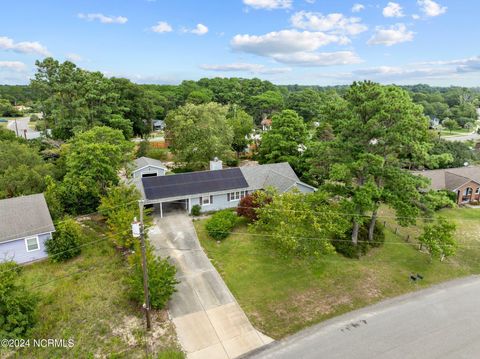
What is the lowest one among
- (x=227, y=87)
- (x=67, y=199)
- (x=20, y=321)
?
(x=20, y=321)

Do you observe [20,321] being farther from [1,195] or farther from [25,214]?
[1,195]

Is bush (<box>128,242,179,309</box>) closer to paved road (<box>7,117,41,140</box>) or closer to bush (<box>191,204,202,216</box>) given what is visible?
bush (<box>191,204,202,216</box>)

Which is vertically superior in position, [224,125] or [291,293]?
[224,125]

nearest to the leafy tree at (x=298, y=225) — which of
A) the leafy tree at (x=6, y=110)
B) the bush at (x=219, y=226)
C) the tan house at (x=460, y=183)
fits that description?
the bush at (x=219, y=226)

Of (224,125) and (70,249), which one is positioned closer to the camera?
(70,249)

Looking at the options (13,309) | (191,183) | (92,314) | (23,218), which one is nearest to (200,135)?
(191,183)

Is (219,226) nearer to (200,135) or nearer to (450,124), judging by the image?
(200,135)

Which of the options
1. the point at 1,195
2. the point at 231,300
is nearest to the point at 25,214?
the point at 1,195
